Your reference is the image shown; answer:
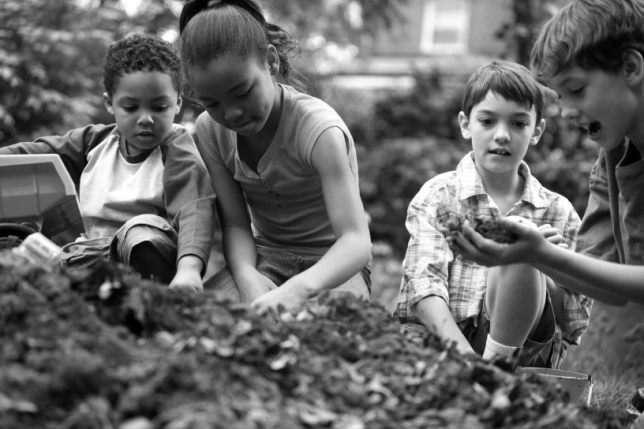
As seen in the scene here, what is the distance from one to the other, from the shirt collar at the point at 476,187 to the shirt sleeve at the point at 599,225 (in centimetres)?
A: 30

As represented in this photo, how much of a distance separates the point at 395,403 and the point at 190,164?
1.64 metres

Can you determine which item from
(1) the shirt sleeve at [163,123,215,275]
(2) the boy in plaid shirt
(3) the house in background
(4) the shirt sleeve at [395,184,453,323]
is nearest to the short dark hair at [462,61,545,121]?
(2) the boy in plaid shirt

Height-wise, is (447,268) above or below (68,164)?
below

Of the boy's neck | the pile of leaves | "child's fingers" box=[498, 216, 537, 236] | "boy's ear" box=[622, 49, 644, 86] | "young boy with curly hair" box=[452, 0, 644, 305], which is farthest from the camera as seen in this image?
the boy's neck

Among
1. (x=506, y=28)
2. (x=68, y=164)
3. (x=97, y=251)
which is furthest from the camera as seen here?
(x=506, y=28)

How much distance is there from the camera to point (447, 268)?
9.20ft

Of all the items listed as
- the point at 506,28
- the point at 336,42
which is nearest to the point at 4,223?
the point at 506,28

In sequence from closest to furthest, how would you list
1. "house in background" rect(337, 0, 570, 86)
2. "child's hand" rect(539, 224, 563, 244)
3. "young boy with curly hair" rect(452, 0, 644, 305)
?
1. "young boy with curly hair" rect(452, 0, 644, 305)
2. "child's hand" rect(539, 224, 563, 244)
3. "house in background" rect(337, 0, 570, 86)

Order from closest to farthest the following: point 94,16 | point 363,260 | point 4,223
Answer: point 4,223
point 363,260
point 94,16

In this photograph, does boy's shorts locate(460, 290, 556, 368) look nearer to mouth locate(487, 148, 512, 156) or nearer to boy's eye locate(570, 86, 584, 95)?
mouth locate(487, 148, 512, 156)

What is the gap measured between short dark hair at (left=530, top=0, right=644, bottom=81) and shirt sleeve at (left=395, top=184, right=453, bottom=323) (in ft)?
2.77

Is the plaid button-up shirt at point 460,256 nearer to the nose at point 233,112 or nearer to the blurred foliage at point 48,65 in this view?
the nose at point 233,112

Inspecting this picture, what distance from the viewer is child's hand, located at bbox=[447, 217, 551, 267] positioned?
5.82 feet

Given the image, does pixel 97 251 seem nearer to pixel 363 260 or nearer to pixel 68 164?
pixel 68 164
